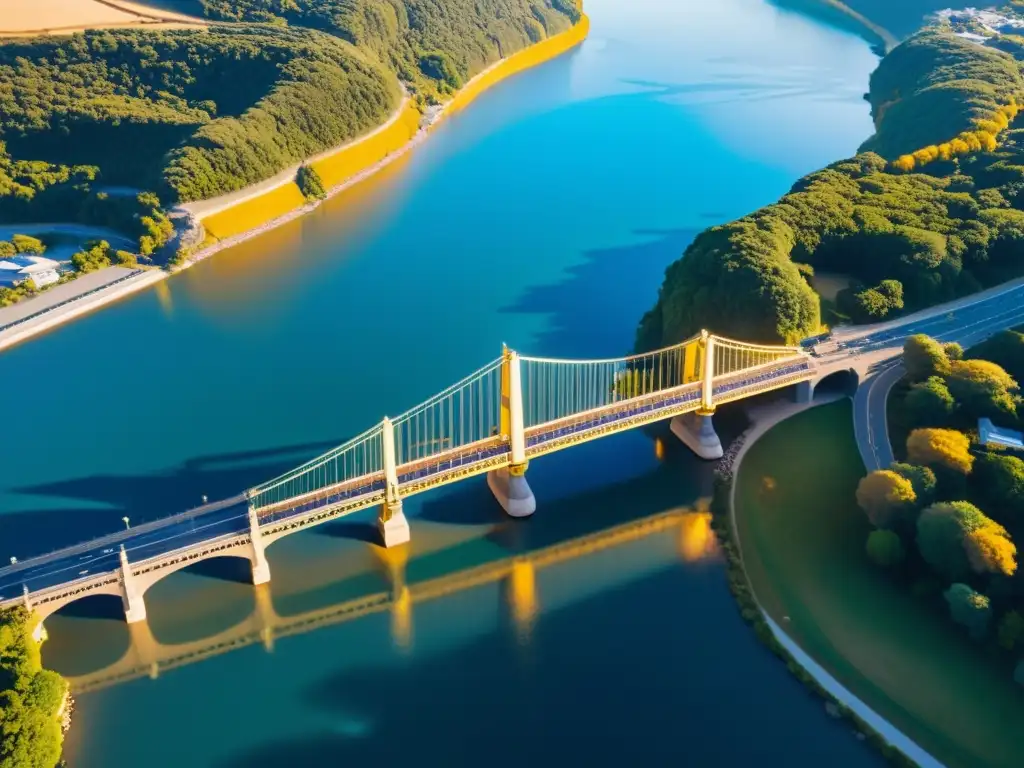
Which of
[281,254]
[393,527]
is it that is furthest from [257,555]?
[281,254]

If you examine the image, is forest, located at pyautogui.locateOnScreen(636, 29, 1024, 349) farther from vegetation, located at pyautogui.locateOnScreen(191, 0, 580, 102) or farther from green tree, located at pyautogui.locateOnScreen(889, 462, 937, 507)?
vegetation, located at pyautogui.locateOnScreen(191, 0, 580, 102)

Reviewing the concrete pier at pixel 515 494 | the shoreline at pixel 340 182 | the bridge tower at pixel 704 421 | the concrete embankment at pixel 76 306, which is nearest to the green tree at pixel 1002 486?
the bridge tower at pixel 704 421

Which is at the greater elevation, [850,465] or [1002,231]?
[1002,231]

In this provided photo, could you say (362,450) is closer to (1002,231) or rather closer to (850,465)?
(850,465)

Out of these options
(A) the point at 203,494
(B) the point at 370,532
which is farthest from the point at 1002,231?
(A) the point at 203,494

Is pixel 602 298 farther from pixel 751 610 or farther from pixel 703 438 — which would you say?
pixel 751 610

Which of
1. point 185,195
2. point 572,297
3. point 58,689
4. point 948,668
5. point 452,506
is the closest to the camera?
point 58,689
